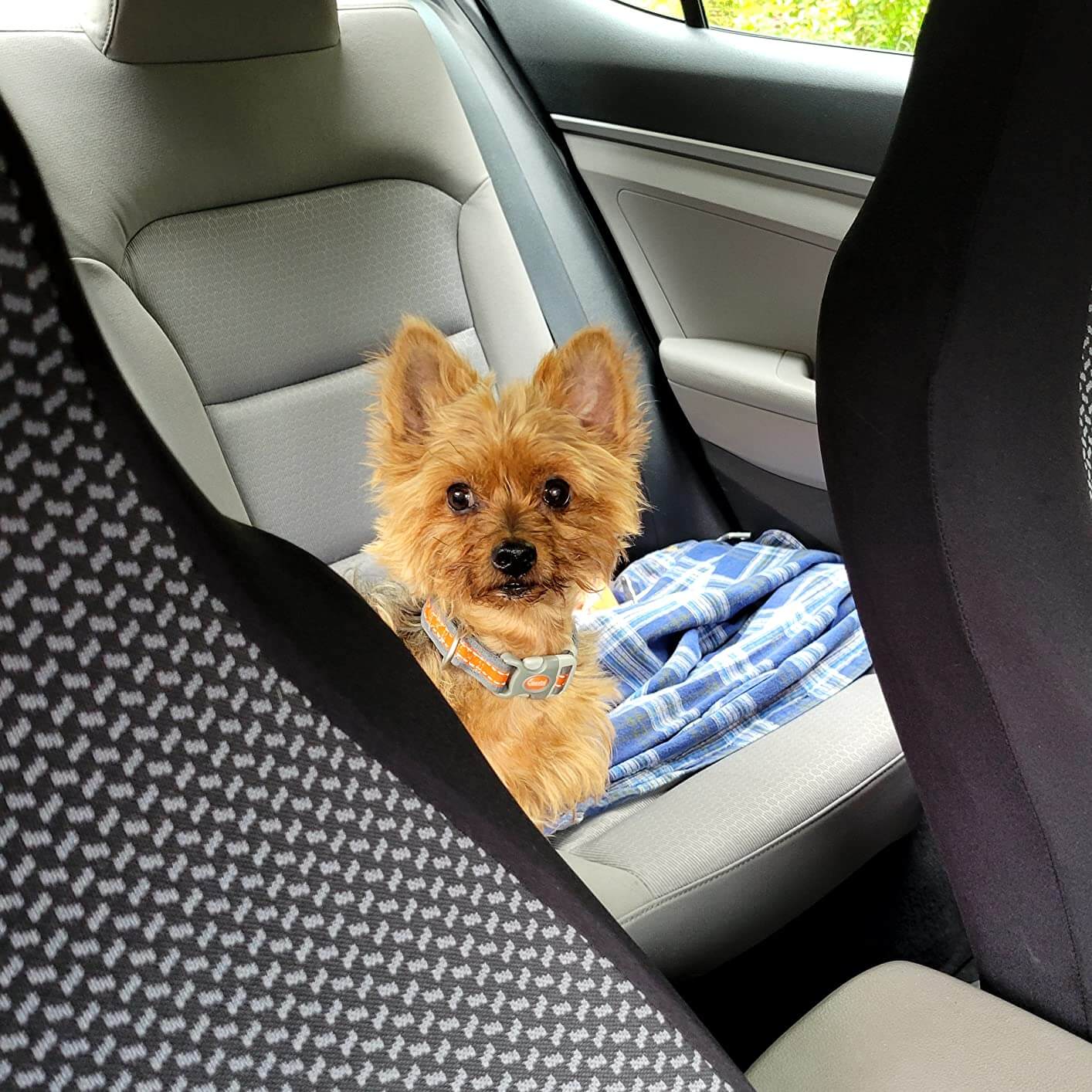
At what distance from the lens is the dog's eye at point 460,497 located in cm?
176

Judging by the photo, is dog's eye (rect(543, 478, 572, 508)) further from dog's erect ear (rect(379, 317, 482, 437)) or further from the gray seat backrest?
the gray seat backrest

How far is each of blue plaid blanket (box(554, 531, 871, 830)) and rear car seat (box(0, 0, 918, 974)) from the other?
0.54 ft

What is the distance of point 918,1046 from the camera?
0.91 m

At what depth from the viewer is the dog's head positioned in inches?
67.7

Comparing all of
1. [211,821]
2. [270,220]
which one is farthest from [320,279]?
[211,821]

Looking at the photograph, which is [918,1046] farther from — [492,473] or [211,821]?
[492,473]

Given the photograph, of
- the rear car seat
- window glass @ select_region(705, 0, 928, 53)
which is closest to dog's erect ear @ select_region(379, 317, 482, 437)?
the rear car seat

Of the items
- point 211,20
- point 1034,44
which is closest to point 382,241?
point 211,20

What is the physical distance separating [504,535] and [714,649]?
2.17 feet

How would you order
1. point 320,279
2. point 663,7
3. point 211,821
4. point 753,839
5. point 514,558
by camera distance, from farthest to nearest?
1. point 663,7
2. point 320,279
3. point 514,558
4. point 753,839
5. point 211,821

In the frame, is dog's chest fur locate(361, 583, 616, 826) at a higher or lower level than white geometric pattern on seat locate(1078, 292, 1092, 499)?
lower

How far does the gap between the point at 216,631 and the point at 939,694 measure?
61 centimetres

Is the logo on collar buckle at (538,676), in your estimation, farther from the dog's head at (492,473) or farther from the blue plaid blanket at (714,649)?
the blue plaid blanket at (714,649)

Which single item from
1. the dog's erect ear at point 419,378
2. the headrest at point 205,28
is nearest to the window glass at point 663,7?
the headrest at point 205,28
